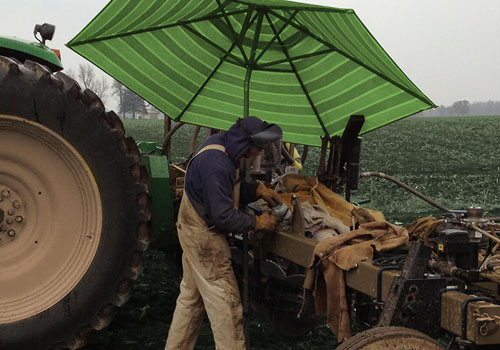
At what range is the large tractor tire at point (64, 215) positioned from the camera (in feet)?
11.0

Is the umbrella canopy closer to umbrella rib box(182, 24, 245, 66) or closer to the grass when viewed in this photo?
umbrella rib box(182, 24, 245, 66)

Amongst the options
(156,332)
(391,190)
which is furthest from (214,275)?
(391,190)

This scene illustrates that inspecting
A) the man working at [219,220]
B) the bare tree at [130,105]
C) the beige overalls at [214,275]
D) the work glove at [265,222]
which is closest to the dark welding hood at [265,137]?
the man working at [219,220]

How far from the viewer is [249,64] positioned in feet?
16.4

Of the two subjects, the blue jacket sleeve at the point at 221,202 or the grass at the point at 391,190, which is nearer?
the blue jacket sleeve at the point at 221,202

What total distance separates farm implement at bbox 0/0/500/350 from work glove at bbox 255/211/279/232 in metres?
0.08

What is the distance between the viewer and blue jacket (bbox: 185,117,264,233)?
136 inches

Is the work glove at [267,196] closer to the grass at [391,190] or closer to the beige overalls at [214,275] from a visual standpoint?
the beige overalls at [214,275]

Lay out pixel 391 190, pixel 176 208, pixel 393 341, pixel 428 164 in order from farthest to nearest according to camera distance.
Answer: pixel 428 164
pixel 391 190
pixel 176 208
pixel 393 341

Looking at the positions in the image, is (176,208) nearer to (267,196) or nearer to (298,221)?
(267,196)

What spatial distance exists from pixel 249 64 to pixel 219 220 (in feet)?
6.40

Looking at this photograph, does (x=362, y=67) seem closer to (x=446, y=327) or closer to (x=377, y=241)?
(x=377, y=241)

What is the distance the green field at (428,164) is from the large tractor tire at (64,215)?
6253 mm

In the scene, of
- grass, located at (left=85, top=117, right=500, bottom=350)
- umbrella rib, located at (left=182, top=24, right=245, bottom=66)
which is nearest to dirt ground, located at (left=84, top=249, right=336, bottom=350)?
grass, located at (left=85, top=117, right=500, bottom=350)
